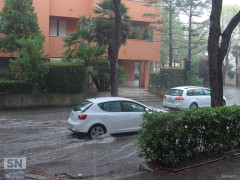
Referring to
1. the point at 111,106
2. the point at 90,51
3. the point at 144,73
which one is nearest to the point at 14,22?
the point at 90,51

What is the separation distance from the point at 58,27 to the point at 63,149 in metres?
19.2

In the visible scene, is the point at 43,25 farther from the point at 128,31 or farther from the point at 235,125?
the point at 235,125

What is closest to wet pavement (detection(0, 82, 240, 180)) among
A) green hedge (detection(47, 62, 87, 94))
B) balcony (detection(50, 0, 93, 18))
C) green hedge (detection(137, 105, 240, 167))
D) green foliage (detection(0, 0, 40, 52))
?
green hedge (detection(137, 105, 240, 167))

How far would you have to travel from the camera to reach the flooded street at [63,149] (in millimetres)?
6848

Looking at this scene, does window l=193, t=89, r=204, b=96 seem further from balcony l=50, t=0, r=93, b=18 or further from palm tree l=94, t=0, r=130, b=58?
balcony l=50, t=0, r=93, b=18

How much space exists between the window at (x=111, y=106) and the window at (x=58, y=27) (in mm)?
17511

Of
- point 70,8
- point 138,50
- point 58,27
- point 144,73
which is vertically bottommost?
point 144,73

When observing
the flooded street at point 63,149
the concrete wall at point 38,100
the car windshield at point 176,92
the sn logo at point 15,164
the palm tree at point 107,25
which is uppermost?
the palm tree at point 107,25

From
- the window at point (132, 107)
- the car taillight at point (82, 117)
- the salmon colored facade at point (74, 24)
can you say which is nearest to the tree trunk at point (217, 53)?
the window at point (132, 107)

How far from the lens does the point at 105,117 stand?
988 centimetres

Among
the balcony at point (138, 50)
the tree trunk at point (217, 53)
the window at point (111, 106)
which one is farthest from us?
the balcony at point (138, 50)

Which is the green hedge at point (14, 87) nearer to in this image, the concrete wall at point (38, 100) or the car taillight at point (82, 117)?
the concrete wall at point (38, 100)

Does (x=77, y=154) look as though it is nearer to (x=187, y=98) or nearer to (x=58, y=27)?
(x=187, y=98)

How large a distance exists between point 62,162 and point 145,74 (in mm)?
20937
